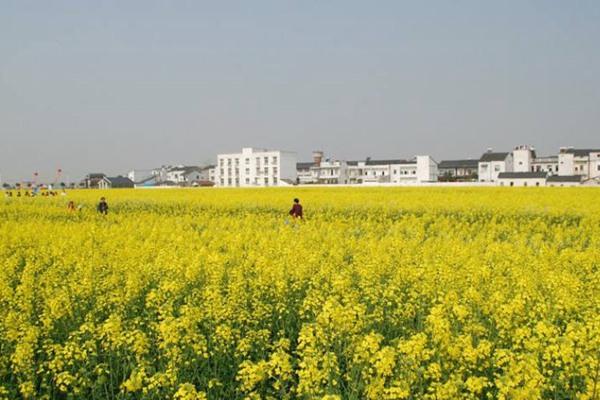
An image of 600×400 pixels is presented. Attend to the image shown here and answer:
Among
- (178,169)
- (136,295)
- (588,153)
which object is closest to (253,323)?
(136,295)

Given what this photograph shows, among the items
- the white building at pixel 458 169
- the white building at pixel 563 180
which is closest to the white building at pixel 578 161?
the white building at pixel 458 169

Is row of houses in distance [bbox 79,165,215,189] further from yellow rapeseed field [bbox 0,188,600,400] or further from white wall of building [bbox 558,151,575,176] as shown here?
yellow rapeseed field [bbox 0,188,600,400]

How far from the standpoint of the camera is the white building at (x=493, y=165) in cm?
11238

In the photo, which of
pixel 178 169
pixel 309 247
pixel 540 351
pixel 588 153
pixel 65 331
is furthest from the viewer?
pixel 178 169

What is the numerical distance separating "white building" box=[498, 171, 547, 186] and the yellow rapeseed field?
85.0m

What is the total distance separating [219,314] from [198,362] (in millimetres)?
621

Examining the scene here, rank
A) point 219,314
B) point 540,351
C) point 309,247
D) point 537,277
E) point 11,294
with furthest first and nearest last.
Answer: point 309,247 → point 537,277 → point 11,294 → point 219,314 → point 540,351

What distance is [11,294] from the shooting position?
750 centimetres

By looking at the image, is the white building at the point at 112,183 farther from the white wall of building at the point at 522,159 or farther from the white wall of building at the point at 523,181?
the white wall of building at the point at 522,159

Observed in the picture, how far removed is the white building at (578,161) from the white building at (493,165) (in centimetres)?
1263

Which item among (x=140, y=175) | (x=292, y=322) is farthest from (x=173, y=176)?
(x=292, y=322)

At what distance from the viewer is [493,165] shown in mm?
113188

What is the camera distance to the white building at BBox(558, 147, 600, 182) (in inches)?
4547

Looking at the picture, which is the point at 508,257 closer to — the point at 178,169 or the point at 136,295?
the point at 136,295
